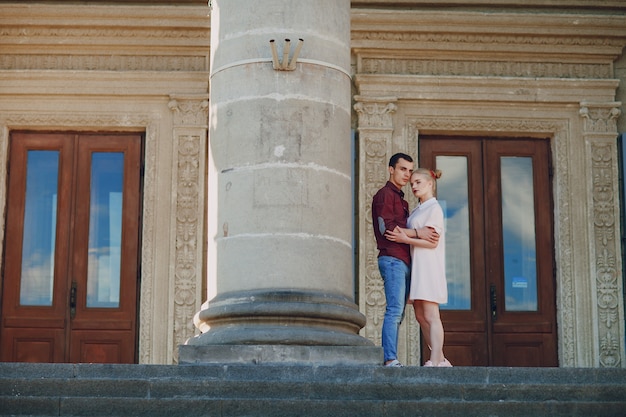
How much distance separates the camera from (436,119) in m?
14.1

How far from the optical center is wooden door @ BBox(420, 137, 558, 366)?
1364 centimetres

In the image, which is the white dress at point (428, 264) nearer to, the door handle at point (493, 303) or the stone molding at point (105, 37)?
the door handle at point (493, 303)

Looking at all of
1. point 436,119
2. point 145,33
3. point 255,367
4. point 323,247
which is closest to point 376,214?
point 323,247

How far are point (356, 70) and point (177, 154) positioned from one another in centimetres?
219

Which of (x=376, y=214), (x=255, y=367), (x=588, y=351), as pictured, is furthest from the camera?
(x=588, y=351)

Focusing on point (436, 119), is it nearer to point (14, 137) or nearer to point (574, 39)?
point (574, 39)

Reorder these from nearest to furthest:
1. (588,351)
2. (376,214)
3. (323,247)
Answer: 1. (323,247)
2. (376,214)
3. (588,351)

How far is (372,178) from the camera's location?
13.7m

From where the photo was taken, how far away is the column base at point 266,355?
8.95 m

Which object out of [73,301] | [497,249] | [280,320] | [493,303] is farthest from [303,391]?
[497,249]

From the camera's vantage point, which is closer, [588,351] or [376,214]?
[376,214]

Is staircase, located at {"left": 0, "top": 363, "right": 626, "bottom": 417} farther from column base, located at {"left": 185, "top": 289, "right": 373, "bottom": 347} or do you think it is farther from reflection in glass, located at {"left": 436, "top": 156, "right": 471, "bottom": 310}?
reflection in glass, located at {"left": 436, "top": 156, "right": 471, "bottom": 310}

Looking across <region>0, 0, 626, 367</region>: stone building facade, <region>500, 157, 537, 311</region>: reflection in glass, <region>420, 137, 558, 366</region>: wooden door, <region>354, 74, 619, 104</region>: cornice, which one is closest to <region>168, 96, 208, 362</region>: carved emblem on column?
<region>0, 0, 626, 367</region>: stone building facade

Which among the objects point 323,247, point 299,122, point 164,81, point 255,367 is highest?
point 164,81
